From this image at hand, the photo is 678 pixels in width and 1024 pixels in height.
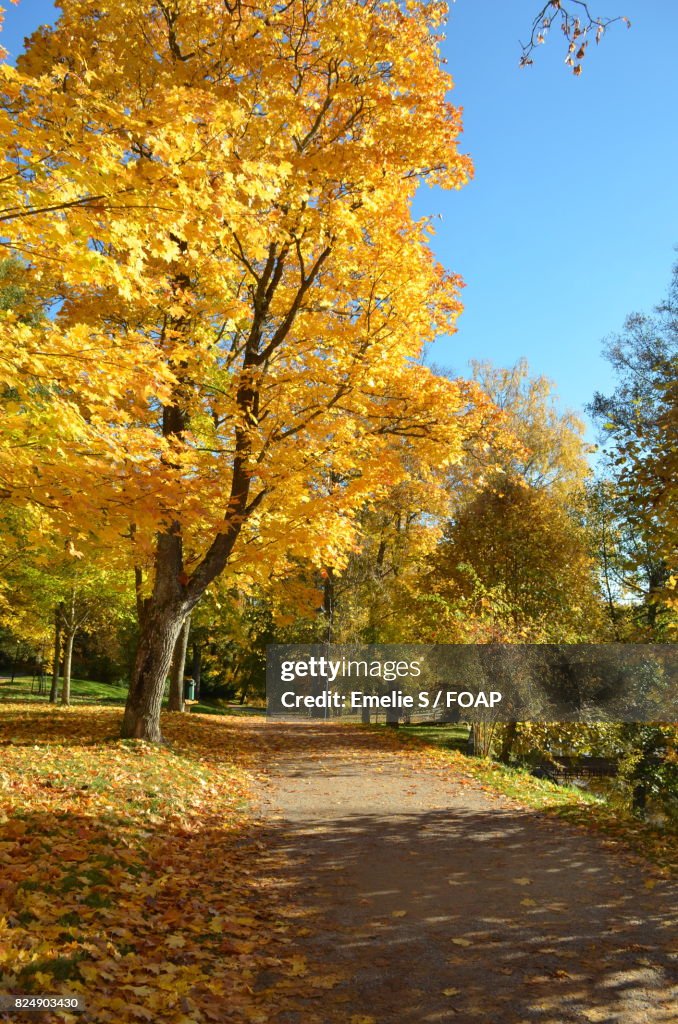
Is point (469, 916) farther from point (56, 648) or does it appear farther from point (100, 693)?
point (100, 693)

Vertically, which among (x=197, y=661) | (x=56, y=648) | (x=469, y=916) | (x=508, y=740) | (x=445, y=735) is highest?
(x=56, y=648)

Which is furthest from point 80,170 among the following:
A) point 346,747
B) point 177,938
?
point 346,747

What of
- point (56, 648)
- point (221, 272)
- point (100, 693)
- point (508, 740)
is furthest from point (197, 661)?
point (221, 272)

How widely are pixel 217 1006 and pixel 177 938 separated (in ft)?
2.80

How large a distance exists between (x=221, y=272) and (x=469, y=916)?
8663 millimetres

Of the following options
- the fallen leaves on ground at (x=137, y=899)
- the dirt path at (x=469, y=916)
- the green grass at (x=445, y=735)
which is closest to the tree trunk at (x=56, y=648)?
the green grass at (x=445, y=735)

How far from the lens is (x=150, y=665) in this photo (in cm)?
1174

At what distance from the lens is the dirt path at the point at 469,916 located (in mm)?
3826

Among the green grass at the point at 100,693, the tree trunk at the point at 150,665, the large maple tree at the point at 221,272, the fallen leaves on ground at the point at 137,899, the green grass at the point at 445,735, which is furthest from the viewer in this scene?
the green grass at the point at 100,693

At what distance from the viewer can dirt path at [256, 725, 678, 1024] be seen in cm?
383

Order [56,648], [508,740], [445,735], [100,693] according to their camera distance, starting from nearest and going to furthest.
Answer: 1. [508,740]
2. [445,735]
3. [56,648]
4. [100,693]

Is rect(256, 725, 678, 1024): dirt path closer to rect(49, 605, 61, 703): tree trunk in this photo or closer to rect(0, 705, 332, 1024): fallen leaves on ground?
rect(0, 705, 332, 1024): fallen leaves on ground

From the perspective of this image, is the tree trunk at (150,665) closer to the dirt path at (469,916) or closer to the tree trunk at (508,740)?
the dirt path at (469,916)

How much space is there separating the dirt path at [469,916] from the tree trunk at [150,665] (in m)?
3.31
